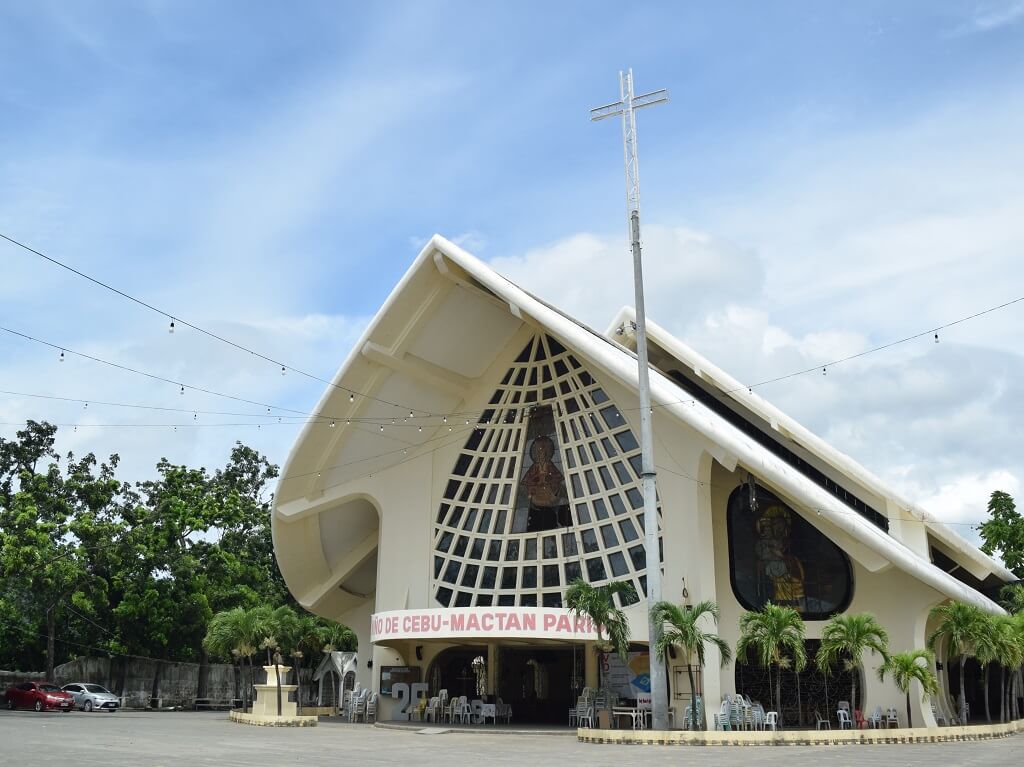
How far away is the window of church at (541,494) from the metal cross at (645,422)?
6649 mm

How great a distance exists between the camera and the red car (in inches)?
1197

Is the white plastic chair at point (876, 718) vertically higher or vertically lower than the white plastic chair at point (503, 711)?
higher

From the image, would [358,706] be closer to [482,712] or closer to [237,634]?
[237,634]

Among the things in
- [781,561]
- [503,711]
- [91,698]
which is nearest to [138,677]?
[91,698]

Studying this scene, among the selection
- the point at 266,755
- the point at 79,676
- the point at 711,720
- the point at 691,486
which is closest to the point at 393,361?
the point at 691,486

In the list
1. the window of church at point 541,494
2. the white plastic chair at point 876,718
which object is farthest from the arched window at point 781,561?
the window of church at point 541,494

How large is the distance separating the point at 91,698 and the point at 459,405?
1642cm

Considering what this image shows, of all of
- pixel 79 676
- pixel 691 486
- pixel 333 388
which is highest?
→ pixel 333 388

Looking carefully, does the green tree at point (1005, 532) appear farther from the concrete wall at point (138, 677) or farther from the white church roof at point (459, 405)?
the concrete wall at point (138, 677)

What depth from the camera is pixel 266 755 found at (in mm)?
14328

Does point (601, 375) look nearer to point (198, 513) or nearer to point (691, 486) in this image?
point (691, 486)

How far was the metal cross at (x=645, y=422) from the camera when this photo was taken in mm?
19125

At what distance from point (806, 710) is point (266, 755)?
52.1ft

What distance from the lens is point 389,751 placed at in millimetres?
15781
